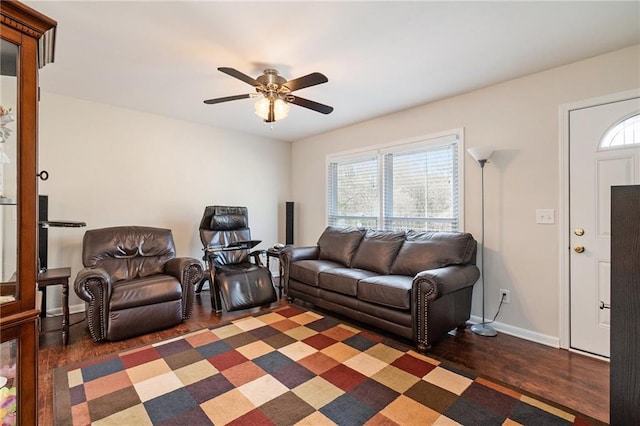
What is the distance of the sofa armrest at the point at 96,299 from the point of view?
2.55m

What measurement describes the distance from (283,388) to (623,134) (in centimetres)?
318

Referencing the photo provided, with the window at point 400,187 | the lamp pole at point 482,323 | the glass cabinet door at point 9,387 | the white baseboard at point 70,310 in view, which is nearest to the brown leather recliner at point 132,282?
the white baseboard at point 70,310

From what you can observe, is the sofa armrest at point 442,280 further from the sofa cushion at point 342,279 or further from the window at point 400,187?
the window at point 400,187

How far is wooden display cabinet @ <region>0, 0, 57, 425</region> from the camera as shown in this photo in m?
1.03

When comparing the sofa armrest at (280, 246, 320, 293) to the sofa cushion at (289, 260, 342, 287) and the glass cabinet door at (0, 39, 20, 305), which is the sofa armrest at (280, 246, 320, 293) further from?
the glass cabinet door at (0, 39, 20, 305)

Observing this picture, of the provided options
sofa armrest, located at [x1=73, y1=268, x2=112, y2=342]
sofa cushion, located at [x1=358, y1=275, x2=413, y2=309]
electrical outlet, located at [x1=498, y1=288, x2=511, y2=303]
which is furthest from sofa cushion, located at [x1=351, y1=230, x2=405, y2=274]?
sofa armrest, located at [x1=73, y1=268, x2=112, y2=342]

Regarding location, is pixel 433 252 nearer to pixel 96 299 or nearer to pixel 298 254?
pixel 298 254

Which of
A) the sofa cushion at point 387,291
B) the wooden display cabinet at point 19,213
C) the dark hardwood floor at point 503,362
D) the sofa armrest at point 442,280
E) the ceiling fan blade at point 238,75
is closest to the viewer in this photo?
the wooden display cabinet at point 19,213

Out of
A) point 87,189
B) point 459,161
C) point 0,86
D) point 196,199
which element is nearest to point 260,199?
point 196,199

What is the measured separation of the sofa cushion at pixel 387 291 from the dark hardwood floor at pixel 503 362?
1.62 feet

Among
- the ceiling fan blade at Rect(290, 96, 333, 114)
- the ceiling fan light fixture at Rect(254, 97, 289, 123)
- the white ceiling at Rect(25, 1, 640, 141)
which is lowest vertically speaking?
the ceiling fan light fixture at Rect(254, 97, 289, 123)

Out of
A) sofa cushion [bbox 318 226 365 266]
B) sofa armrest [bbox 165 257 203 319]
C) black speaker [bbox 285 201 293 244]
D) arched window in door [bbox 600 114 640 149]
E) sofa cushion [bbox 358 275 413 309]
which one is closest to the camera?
arched window in door [bbox 600 114 640 149]

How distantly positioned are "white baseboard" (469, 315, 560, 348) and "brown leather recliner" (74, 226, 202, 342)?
3.10 metres

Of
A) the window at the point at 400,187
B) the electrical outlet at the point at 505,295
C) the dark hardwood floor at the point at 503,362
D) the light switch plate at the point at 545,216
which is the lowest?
the dark hardwood floor at the point at 503,362
